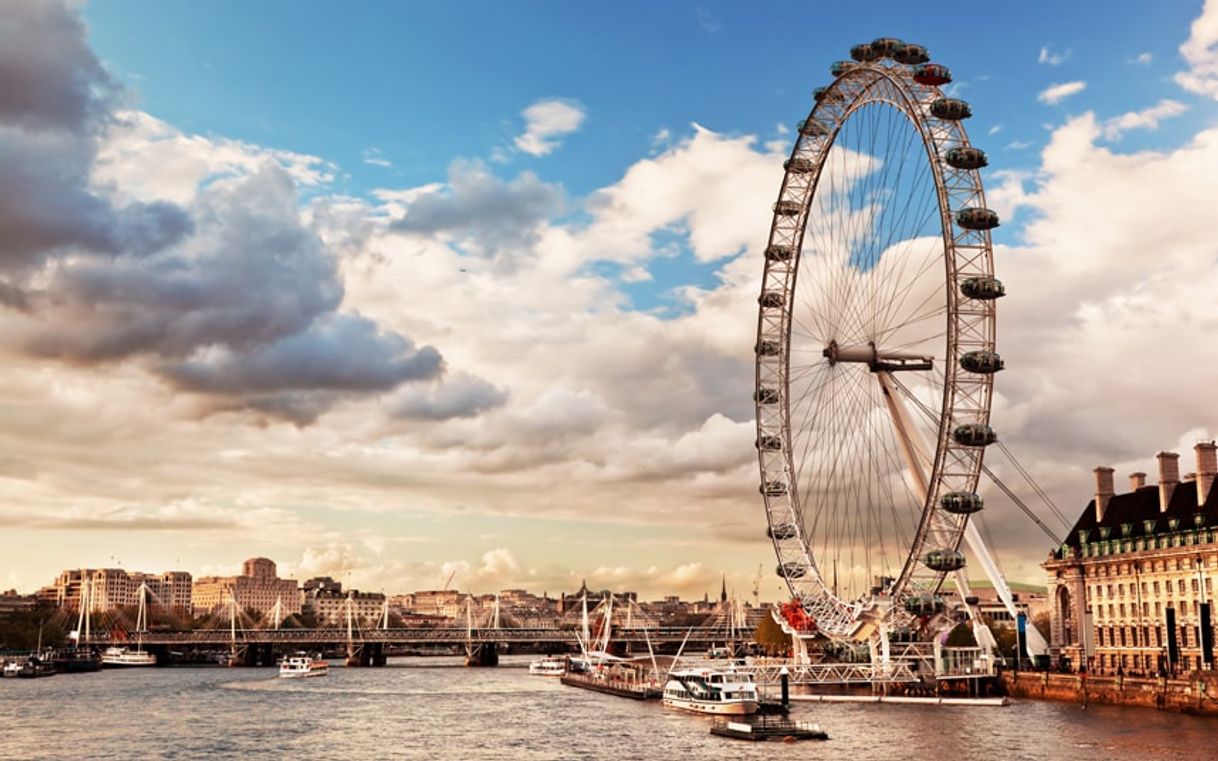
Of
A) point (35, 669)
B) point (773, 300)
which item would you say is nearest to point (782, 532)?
point (773, 300)

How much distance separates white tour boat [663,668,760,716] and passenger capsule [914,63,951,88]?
126ft

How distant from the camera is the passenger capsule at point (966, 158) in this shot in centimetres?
7869

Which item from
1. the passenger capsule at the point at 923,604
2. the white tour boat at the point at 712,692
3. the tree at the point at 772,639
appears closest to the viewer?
the white tour boat at the point at 712,692

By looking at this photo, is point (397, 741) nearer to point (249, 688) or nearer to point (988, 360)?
point (988, 360)

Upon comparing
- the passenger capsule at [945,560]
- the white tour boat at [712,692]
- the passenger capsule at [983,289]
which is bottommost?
the white tour boat at [712,692]

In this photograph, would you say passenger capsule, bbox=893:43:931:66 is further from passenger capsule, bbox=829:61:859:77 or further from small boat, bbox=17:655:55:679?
small boat, bbox=17:655:55:679

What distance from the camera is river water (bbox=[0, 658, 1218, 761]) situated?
62562 millimetres

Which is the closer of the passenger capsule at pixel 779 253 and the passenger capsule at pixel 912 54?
the passenger capsule at pixel 912 54

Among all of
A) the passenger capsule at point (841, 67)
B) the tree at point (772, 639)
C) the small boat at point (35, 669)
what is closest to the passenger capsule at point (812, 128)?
the passenger capsule at point (841, 67)

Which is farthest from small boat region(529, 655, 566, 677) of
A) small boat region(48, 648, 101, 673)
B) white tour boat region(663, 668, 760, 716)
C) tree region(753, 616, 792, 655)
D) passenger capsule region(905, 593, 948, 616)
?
passenger capsule region(905, 593, 948, 616)

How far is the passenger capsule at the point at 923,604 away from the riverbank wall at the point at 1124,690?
10452 millimetres

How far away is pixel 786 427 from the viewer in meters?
102

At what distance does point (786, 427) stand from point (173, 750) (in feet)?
168

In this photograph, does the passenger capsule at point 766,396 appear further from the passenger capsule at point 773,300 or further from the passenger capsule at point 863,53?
the passenger capsule at point 863,53
